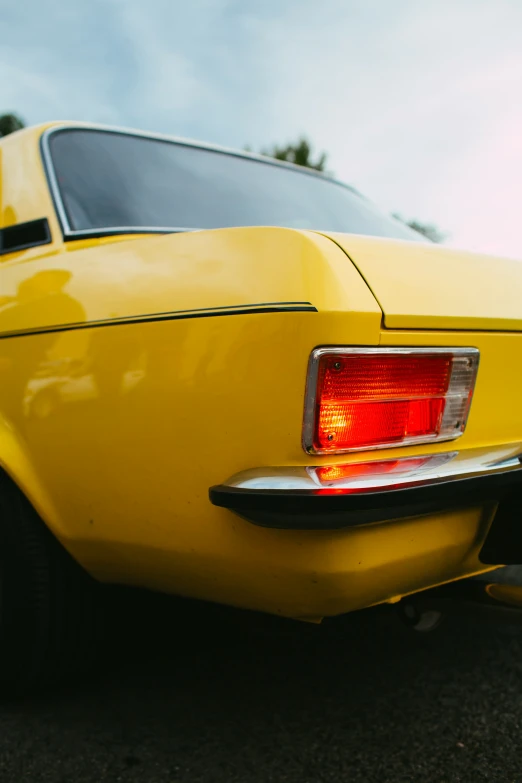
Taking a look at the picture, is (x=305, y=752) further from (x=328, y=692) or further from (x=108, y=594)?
(x=108, y=594)

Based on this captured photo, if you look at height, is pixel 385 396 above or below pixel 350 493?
above

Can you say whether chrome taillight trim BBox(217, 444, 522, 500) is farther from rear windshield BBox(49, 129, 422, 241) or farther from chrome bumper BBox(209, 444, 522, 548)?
rear windshield BBox(49, 129, 422, 241)

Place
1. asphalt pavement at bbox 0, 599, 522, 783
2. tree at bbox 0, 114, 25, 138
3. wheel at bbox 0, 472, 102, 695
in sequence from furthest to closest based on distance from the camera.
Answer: tree at bbox 0, 114, 25, 138, wheel at bbox 0, 472, 102, 695, asphalt pavement at bbox 0, 599, 522, 783

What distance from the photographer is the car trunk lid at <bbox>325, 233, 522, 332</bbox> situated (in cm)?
129

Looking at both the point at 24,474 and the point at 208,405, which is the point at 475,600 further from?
the point at 24,474

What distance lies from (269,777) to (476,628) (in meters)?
1.15

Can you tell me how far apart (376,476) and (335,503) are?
0.32 feet

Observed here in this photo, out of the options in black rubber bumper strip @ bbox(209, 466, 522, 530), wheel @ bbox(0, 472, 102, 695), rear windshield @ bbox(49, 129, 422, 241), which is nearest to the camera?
black rubber bumper strip @ bbox(209, 466, 522, 530)

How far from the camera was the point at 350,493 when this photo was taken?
3.90 ft

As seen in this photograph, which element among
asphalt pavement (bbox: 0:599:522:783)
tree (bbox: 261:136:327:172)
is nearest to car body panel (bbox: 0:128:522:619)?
asphalt pavement (bbox: 0:599:522:783)

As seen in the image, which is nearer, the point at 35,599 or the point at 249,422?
the point at 249,422

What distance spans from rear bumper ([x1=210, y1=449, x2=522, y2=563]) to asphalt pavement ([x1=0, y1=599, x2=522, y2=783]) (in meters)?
0.48

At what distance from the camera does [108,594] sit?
6.03 ft

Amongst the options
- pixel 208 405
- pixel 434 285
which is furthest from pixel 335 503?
pixel 434 285
